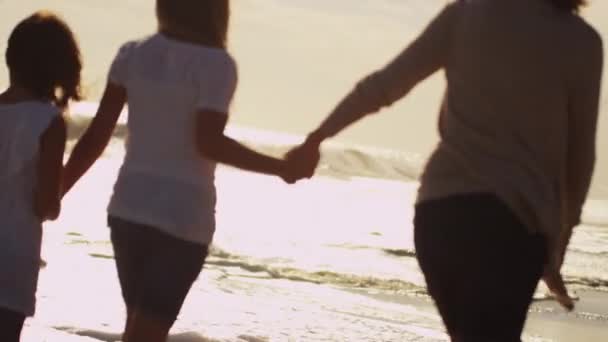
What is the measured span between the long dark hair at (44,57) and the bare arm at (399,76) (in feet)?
2.57

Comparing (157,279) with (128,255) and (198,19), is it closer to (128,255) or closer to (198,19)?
(128,255)

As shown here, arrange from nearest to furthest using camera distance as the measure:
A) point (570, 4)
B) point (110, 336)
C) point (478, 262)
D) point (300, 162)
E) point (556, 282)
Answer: point (478, 262)
point (570, 4)
point (556, 282)
point (300, 162)
point (110, 336)

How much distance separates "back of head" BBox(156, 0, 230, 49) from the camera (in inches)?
131

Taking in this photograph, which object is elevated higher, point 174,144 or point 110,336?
point 174,144

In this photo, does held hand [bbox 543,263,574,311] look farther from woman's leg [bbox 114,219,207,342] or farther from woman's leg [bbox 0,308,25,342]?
woman's leg [bbox 0,308,25,342]

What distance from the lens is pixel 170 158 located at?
3.29m

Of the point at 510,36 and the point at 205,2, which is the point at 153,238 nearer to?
the point at 205,2

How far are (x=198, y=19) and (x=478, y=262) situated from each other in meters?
1.01

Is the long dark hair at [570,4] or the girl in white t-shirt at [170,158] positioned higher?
the long dark hair at [570,4]

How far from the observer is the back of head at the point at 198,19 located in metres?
3.32

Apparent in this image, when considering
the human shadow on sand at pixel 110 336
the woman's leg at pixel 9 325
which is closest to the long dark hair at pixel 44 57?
the woman's leg at pixel 9 325

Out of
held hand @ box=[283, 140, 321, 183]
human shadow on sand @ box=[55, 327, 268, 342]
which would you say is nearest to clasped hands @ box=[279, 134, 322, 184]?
held hand @ box=[283, 140, 321, 183]

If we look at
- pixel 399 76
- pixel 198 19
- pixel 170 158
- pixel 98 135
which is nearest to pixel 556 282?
pixel 399 76

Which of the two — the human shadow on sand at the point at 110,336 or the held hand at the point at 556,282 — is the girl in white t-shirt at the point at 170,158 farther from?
the human shadow on sand at the point at 110,336
